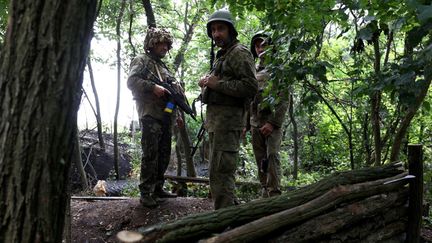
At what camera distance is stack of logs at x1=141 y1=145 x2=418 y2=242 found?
271cm

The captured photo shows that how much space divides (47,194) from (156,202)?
3560 millimetres

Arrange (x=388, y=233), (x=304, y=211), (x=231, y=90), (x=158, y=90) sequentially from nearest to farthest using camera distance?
1. (x=304, y=211)
2. (x=388, y=233)
3. (x=231, y=90)
4. (x=158, y=90)

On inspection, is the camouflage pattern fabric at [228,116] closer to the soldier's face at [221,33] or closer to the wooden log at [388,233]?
the soldier's face at [221,33]

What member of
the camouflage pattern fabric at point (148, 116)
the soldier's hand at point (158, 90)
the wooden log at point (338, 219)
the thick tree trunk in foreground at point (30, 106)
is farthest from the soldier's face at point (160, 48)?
the thick tree trunk in foreground at point (30, 106)

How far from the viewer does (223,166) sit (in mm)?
3955

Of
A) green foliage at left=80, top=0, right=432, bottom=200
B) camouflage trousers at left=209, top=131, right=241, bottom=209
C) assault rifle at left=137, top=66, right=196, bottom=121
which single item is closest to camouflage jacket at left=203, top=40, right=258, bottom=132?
camouflage trousers at left=209, top=131, right=241, bottom=209

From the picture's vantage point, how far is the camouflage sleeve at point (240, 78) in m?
3.94

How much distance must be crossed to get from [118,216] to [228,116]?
2.10 meters

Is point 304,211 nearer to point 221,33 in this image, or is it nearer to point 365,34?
point 365,34

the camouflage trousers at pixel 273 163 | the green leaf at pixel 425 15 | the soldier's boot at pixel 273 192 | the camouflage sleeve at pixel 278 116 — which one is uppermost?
the green leaf at pixel 425 15

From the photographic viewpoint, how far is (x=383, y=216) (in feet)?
11.8

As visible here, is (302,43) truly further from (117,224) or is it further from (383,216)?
(117,224)

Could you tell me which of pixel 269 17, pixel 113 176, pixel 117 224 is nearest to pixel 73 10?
pixel 269 17

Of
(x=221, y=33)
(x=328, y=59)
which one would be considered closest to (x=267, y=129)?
(x=221, y=33)
